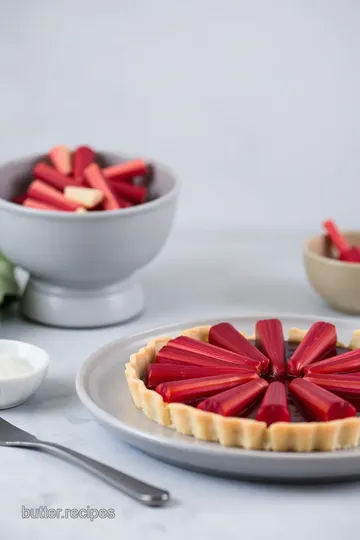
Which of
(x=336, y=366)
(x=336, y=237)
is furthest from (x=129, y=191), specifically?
(x=336, y=366)

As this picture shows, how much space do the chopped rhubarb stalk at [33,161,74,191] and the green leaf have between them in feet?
0.58

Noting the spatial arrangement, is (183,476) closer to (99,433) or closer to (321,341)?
(99,433)

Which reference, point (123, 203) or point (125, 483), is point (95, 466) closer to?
point (125, 483)

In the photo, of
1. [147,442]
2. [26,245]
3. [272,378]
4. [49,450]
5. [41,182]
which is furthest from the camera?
[41,182]

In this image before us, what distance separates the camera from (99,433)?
1.82 meters

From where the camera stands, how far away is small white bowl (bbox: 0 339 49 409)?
187cm

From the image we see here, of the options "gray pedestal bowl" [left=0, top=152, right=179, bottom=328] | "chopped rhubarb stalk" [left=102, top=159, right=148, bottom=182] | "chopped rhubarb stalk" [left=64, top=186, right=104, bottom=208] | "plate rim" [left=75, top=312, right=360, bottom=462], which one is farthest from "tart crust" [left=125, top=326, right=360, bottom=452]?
"chopped rhubarb stalk" [left=102, top=159, right=148, bottom=182]

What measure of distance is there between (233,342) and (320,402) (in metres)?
0.31

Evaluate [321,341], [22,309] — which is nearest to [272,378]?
[321,341]

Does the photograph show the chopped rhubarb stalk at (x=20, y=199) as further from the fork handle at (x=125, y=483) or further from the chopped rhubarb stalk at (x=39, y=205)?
the fork handle at (x=125, y=483)

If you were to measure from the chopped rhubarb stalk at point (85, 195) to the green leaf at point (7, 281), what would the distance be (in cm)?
19

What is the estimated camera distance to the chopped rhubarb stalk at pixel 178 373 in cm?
182

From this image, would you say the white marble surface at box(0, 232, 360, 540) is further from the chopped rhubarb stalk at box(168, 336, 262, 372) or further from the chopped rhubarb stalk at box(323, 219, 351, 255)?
the chopped rhubarb stalk at box(323, 219, 351, 255)

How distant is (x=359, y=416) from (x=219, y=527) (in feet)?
1.02
